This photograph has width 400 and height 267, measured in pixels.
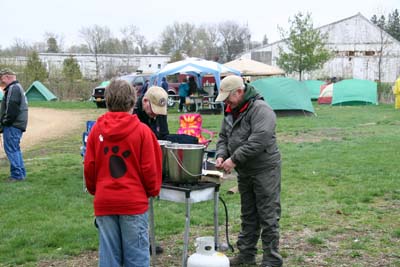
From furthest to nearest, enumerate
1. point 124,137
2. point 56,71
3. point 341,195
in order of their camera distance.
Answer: point 56,71, point 341,195, point 124,137

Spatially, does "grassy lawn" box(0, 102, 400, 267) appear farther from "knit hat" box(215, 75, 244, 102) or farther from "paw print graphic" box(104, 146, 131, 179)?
"paw print graphic" box(104, 146, 131, 179)

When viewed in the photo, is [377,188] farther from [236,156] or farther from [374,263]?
[236,156]

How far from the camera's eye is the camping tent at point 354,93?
2650 centimetres

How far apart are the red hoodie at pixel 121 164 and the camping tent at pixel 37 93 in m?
31.9

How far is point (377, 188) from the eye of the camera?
7.95 m

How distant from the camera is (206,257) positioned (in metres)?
4.27

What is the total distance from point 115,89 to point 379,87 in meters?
27.4

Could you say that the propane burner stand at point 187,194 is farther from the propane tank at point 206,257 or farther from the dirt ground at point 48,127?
the dirt ground at point 48,127

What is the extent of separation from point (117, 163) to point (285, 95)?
58.2ft

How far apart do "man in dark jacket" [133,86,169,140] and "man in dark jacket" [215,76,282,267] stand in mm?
787

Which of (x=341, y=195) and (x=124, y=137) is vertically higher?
(x=124, y=137)

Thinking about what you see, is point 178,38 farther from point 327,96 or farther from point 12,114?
point 12,114

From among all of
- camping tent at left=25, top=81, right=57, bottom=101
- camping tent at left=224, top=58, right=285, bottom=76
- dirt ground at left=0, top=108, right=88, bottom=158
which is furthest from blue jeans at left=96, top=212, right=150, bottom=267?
camping tent at left=25, top=81, right=57, bottom=101

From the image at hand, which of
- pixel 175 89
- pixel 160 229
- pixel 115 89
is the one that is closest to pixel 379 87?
pixel 175 89
